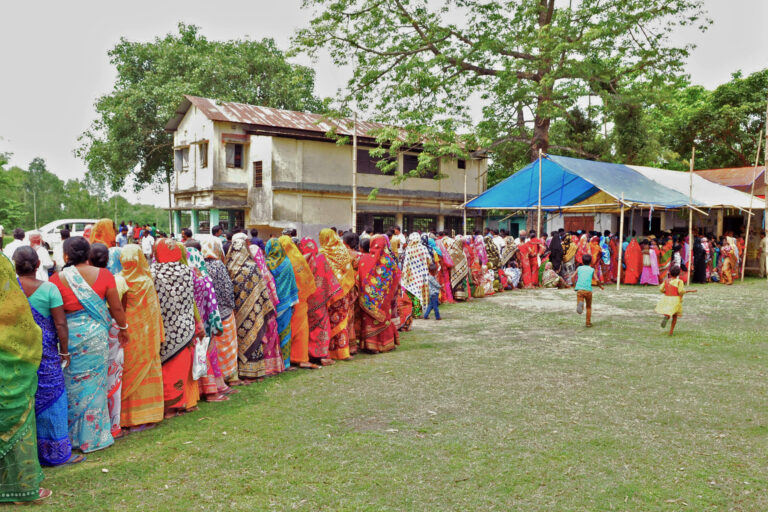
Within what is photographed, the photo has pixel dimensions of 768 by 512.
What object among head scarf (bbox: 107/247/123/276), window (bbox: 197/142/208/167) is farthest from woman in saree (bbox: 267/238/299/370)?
window (bbox: 197/142/208/167)

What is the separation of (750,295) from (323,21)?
1533 centimetres

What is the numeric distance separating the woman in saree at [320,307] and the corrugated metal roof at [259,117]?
52.9 feet

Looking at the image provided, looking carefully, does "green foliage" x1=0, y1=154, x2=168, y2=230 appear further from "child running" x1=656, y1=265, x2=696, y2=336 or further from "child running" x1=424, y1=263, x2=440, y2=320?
"child running" x1=656, y1=265, x2=696, y2=336

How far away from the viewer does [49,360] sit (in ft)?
12.4

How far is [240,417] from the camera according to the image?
4.94 meters

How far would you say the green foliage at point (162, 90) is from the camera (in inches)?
1081

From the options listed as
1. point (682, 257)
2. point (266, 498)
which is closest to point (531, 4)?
point (682, 257)

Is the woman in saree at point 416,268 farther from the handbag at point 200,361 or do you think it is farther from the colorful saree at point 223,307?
the handbag at point 200,361

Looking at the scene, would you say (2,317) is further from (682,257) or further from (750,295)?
(682,257)

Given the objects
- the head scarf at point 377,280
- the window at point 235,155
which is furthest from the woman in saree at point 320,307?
the window at point 235,155

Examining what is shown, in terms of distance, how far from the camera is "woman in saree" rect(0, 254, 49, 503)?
334 centimetres

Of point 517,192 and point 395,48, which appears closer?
point 517,192

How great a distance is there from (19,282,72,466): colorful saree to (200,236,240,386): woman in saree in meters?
1.75

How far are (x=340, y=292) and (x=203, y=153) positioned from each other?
62.5 ft
